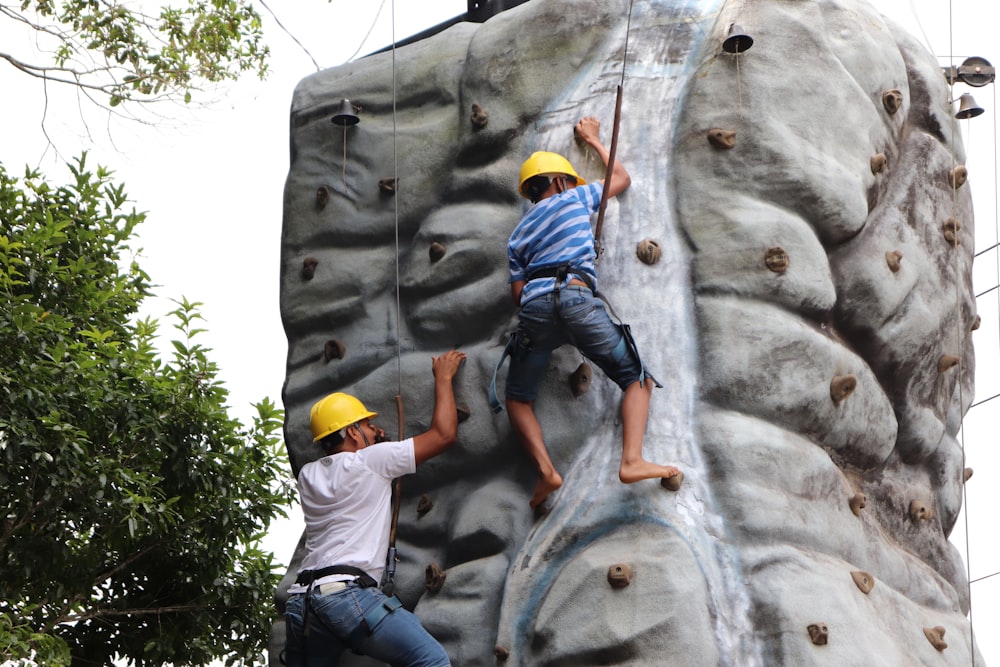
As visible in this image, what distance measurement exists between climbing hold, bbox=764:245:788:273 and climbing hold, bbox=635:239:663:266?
38 centimetres

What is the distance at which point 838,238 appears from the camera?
5988 mm

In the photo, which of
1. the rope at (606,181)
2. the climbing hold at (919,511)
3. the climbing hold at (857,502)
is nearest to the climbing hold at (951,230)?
the climbing hold at (919,511)

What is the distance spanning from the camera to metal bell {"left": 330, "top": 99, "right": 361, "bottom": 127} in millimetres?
6562

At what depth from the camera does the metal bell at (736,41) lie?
19.5ft

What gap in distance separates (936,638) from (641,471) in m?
1.25

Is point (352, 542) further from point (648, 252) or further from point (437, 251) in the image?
point (648, 252)

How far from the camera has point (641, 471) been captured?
5324 mm

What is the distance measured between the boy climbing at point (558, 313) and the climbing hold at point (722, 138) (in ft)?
1.48

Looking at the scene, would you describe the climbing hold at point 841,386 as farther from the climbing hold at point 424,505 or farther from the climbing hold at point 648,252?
the climbing hold at point 424,505

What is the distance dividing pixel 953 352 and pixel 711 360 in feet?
4.68

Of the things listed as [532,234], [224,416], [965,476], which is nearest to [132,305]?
[224,416]

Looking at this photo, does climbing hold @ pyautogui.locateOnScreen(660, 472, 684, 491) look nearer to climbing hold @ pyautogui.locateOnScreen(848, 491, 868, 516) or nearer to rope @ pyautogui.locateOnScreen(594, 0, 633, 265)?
climbing hold @ pyautogui.locateOnScreen(848, 491, 868, 516)

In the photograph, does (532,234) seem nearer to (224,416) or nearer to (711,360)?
(711,360)

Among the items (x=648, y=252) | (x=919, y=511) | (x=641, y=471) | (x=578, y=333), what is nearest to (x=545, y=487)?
(x=641, y=471)
